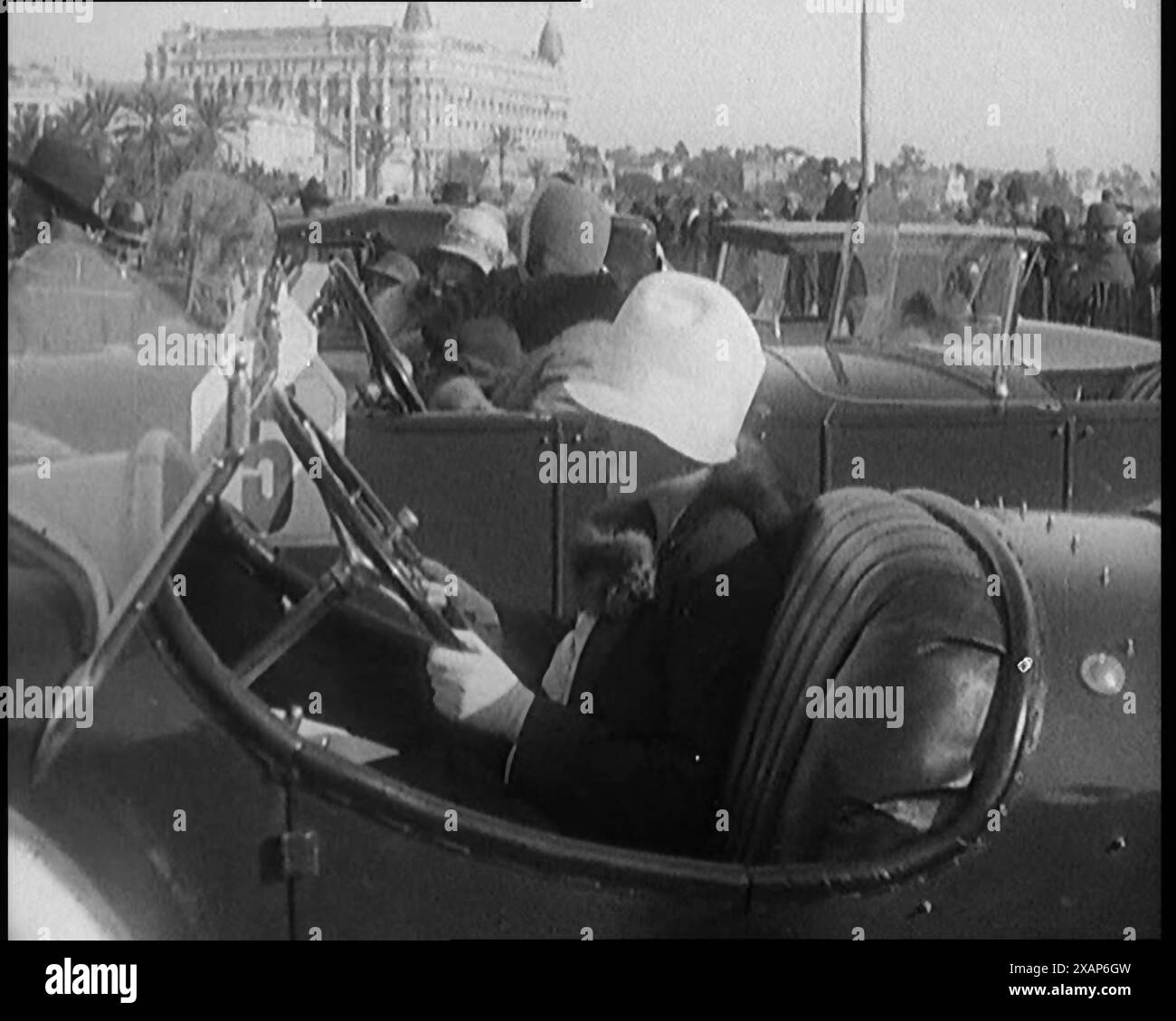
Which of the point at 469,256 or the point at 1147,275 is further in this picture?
the point at 1147,275

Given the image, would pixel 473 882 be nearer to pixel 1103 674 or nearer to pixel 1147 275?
pixel 1103 674

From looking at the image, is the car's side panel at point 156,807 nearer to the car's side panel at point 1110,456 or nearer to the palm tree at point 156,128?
the palm tree at point 156,128

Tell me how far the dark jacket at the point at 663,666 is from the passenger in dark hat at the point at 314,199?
685 mm

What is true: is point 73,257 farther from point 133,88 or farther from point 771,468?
point 771,468

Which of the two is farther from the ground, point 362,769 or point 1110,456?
point 1110,456

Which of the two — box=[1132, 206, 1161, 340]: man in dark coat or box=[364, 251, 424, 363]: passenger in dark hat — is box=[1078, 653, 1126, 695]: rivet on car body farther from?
box=[364, 251, 424, 363]: passenger in dark hat

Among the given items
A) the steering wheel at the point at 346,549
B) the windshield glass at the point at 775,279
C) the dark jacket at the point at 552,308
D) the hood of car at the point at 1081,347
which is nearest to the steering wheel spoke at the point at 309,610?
the steering wheel at the point at 346,549

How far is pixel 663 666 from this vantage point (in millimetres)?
3262

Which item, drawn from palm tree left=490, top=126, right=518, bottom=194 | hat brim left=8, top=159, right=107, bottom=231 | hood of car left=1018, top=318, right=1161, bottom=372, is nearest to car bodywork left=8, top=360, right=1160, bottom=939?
hood of car left=1018, top=318, right=1161, bottom=372

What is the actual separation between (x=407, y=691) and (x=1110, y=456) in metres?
1.26

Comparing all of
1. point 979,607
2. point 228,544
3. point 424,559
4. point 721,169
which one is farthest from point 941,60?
point 228,544

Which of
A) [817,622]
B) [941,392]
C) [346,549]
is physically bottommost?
[817,622]

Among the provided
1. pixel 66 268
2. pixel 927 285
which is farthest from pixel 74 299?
pixel 927 285

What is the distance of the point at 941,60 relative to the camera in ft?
11.0
